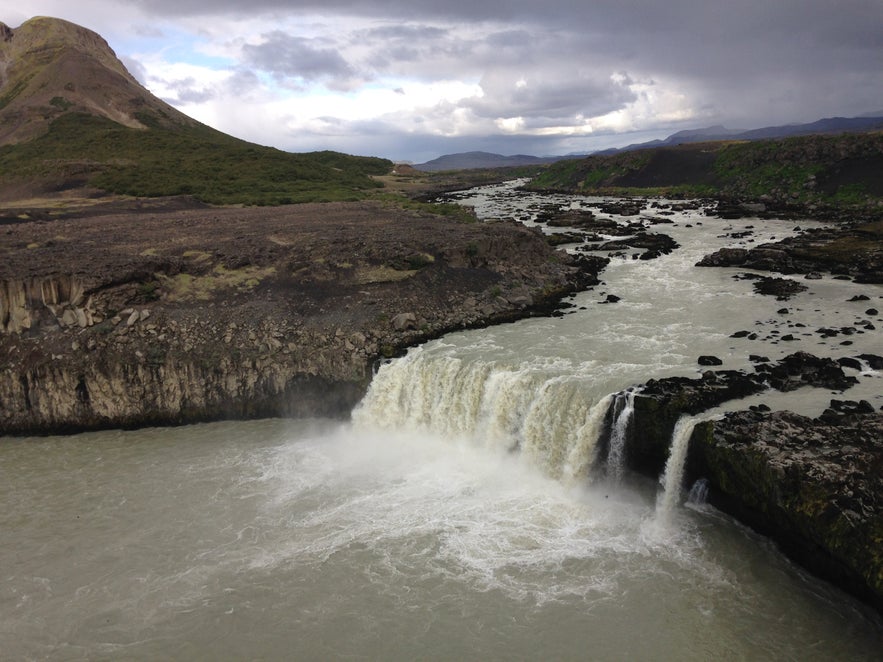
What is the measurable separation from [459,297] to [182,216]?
116 feet

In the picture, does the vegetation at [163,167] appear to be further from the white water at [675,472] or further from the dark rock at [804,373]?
the white water at [675,472]

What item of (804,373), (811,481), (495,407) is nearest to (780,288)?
(804,373)

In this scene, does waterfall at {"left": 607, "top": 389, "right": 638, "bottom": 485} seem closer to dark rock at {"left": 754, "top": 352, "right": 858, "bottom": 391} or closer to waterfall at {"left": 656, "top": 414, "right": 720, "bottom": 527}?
waterfall at {"left": 656, "top": 414, "right": 720, "bottom": 527}

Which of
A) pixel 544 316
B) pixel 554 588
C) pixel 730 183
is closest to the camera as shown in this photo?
pixel 554 588

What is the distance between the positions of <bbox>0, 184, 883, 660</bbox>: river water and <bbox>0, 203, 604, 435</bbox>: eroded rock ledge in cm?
141

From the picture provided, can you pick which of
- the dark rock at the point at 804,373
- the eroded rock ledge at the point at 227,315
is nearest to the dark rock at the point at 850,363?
the dark rock at the point at 804,373

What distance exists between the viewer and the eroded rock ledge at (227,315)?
25500 mm

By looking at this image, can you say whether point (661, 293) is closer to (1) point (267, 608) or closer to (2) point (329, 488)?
(2) point (329, 488)

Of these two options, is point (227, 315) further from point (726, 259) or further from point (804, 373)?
point (726, 259)

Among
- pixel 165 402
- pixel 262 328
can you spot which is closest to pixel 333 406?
pixel 262 328

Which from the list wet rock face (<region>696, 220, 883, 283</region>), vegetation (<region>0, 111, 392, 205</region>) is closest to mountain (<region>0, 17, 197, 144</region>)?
vegetation (<region>0, 111, 392, 205</region>)

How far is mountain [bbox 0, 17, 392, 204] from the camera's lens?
70.4 meters

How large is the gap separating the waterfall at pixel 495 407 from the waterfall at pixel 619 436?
0.48 m

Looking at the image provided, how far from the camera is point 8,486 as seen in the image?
2152cm
